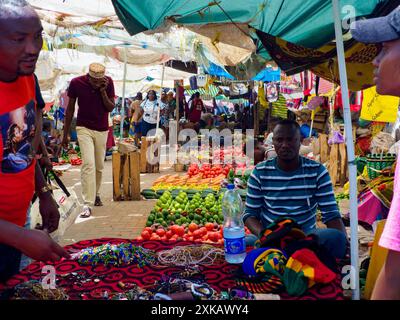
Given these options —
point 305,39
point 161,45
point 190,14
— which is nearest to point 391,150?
point 305,39

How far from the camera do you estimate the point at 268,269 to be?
222cm

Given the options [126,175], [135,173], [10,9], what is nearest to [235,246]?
[10,9]

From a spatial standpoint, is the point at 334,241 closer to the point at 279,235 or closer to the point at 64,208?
the point at 279,235

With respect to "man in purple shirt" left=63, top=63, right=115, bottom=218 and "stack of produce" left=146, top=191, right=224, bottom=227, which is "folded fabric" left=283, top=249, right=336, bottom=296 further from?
"man in purple shirt" left=63, top=63, right=115, bottom=218

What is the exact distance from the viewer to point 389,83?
1.35 metres

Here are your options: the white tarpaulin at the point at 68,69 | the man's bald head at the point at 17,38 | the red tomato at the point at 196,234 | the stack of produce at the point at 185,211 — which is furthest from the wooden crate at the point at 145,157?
the man's bald head at the point at 17,38

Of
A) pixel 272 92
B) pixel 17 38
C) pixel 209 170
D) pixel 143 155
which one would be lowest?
pixel 209 170

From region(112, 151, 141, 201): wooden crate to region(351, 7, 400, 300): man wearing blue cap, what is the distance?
6410mm

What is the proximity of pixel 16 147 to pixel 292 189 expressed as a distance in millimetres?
2244

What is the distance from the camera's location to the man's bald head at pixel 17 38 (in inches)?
74.4

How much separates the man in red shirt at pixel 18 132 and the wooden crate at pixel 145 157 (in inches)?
324

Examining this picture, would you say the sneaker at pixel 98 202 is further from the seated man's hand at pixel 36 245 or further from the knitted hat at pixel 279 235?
the seated man's hand at pixel 36 245
